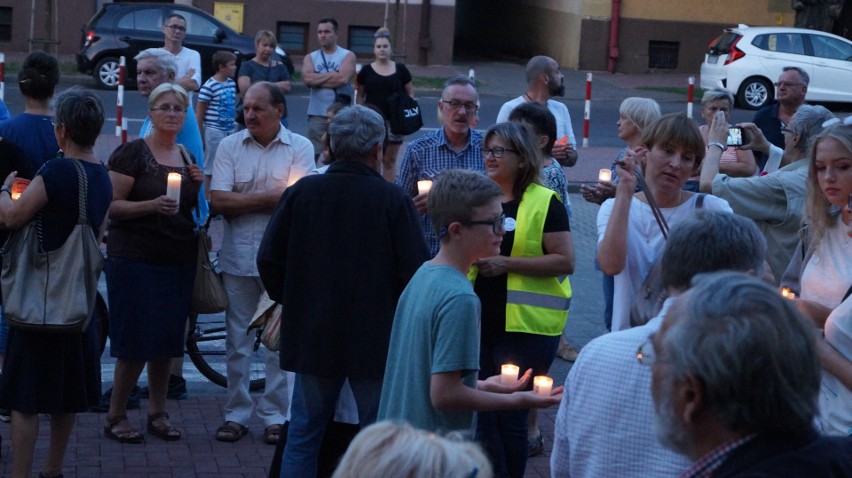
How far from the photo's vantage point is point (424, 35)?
28781mm

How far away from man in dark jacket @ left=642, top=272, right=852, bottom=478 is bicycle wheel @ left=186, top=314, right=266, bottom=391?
5169mm

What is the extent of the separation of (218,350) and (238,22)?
21.2 meters

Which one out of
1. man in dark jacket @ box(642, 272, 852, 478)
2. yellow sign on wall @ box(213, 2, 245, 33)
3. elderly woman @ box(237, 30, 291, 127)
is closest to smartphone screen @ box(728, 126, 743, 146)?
man in dark jacket @ box(642, 272, 852, 478)

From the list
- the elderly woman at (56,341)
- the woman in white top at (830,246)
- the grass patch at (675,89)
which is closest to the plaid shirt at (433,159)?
the elderly woman at (56,341)

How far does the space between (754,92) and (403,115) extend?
1542 centimetres

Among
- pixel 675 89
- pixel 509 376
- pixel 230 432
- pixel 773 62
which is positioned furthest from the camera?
pixel 675 89

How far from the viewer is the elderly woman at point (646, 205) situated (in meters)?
4.44

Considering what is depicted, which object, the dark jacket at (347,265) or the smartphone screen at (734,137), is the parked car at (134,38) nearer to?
the smartphone screen at (734,137)

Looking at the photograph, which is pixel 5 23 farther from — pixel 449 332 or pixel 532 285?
pixel 449 332

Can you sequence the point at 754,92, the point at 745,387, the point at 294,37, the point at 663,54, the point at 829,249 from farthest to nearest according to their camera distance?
the point at 663,54 < the point at 294,37 < the point at 754,92 < the point at 829,249 < the point at 745,387

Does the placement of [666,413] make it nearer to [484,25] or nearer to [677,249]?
[677,249]

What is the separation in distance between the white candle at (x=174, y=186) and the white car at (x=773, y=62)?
67.8ft

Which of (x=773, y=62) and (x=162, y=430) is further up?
(x=773, y=62)

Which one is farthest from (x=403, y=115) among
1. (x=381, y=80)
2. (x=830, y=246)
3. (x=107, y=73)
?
(x=107, y=73)
